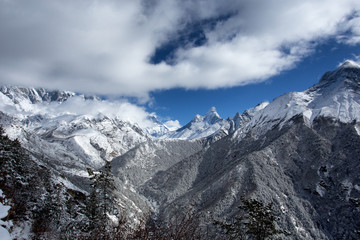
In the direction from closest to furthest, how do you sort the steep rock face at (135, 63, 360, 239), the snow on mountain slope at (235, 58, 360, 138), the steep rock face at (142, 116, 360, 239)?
the steep rock face at (142, 116, 360, 239) < the steep rock face at (135, 63, 360, 239) < the snow on mountain slope at (235, 58, 360, 138)

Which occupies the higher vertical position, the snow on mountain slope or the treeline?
the snow on mountain slope

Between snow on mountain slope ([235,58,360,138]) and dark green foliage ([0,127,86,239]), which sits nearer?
dark green foliage ([0,127,86,239])

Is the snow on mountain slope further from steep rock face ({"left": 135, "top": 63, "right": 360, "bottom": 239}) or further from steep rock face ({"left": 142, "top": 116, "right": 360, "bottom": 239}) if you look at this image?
steep rock face ({"left": 142, "top": 116, "right": 360, "bottom": 239})

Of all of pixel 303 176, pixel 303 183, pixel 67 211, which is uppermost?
pixel 303 176

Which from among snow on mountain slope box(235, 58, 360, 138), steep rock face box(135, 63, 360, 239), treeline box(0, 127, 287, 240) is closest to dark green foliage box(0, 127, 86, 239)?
treeline box(0, 127, 287, 240)

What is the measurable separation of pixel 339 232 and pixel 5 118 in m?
200

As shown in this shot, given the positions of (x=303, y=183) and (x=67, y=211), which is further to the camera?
(x=303, y=183)

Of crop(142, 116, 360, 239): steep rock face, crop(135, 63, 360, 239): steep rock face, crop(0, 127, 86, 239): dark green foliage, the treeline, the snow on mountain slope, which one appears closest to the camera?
the treeline

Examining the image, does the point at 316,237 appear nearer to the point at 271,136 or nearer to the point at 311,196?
the point at 311,196

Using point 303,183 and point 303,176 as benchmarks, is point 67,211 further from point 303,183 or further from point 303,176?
point 303,176

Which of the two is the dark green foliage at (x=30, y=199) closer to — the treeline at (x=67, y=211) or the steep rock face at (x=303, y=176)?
the treeline at (x=67, y=211)

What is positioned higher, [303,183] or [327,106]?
[327,106]

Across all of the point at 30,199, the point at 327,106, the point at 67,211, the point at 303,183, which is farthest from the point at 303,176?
the point at 30,199

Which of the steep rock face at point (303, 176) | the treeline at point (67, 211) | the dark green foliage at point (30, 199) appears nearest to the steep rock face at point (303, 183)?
the steep rock face at point (303, 176)
